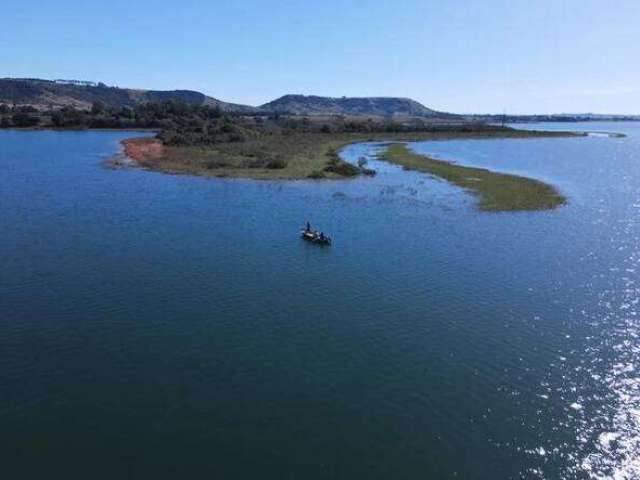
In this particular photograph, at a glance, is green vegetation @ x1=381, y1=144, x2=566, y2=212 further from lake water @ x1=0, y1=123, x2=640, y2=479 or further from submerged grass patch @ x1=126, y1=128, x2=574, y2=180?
submerged grass patch @ x1=126, y1=128, x2=574, y2=180

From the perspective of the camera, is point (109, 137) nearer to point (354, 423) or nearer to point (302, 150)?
point (302, 150)

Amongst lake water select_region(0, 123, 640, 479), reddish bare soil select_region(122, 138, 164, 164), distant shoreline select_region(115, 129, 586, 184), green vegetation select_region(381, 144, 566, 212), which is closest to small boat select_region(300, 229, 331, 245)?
lake water select_region(0, 123, 640, 479)

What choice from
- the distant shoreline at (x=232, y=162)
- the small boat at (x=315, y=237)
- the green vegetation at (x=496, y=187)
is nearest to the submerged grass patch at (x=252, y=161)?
the distant shoreline at (x=232, y=162)

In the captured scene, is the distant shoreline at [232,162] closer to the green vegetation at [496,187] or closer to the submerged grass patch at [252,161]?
the submerged grass patch at [252,161]

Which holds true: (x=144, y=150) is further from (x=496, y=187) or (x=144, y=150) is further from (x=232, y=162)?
(x=496, y=187)

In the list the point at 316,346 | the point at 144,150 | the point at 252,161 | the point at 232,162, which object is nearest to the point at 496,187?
the point at 252,161
